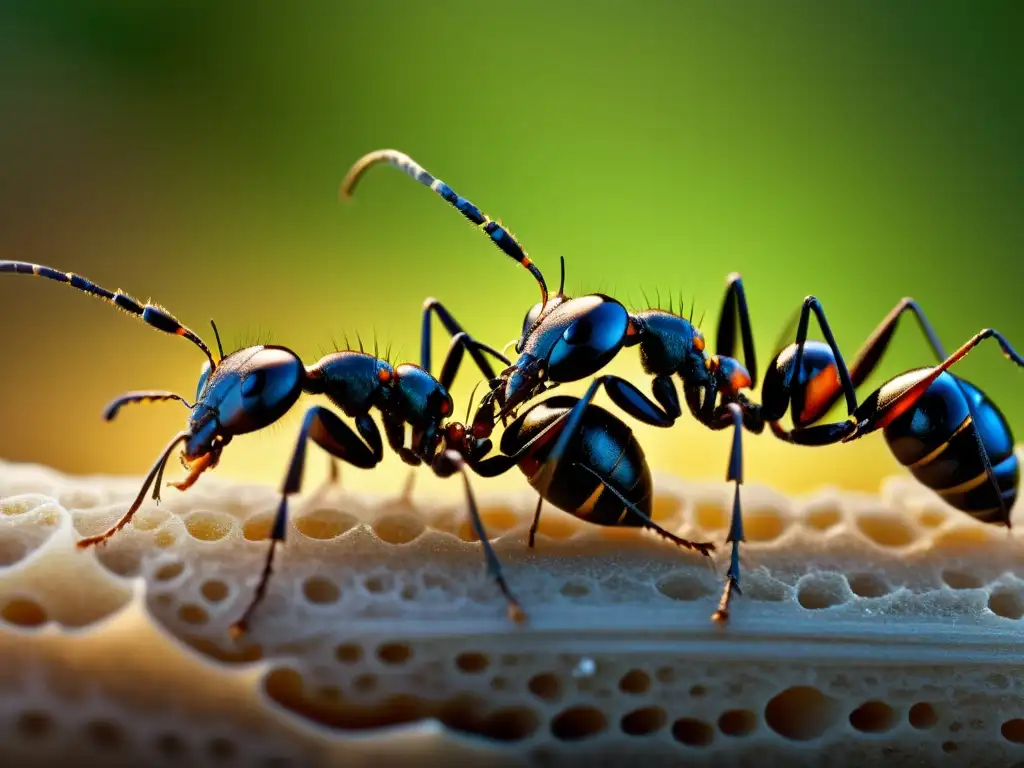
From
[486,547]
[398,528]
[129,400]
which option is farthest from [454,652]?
[129,400]

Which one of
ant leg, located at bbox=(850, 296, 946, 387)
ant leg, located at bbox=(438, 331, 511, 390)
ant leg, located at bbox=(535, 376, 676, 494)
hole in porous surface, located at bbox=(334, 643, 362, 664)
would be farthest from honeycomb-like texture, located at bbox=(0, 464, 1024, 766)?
ant leg, located at bbox=(850, 296, 946, 387)

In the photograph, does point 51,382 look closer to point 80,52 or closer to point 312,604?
point 80,52

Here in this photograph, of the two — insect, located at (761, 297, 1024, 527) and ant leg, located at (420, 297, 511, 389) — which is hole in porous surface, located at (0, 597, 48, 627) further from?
insect, located at (761, 297, 1024, 527)

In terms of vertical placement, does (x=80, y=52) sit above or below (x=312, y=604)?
above

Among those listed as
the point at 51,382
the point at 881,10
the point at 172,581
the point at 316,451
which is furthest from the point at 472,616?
the point at 881,10

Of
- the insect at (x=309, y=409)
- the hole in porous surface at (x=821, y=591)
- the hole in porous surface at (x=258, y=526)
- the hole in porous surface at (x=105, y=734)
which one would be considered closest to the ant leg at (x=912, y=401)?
the hole in porous surface at (x=821, y=591)
